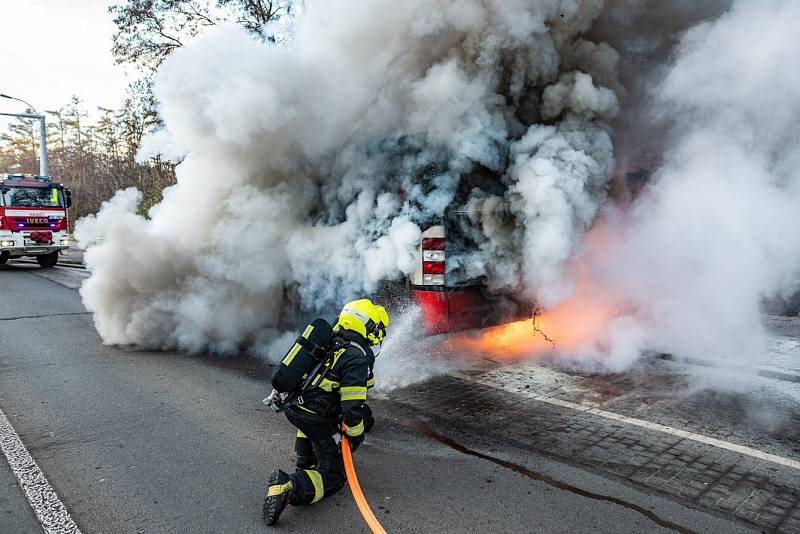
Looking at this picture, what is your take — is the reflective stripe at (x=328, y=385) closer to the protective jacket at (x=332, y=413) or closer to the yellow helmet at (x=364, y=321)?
the protective jacket at (x=332, y=413)

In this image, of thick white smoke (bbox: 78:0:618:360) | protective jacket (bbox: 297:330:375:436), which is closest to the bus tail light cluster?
thick white smoke (bbox: 78:0:618:360)

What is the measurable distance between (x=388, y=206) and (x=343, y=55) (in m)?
1.86

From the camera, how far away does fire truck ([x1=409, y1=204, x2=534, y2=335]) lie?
5.61 meters

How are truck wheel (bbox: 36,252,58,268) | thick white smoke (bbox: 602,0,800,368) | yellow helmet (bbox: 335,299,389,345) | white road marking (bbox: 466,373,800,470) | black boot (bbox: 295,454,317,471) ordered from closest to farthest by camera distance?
yellow helmet (bbox: 335,299,389,345) → black boot (bbox: 295,454,317,471) → white road marking (bbox: 466,373,800,470) → thick white smoke (bbox: 602,0,800,368) → truck wheel (bbox: 36,252,58,268)

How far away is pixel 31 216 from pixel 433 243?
15472 millimetres

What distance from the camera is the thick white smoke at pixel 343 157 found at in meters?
5.64

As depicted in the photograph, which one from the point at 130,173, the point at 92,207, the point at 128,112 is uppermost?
the point at 128,112

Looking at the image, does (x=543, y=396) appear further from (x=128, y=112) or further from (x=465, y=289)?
(x=128, y=112)

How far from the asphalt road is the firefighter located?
130mm

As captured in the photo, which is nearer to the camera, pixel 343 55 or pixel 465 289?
pixel 465 289

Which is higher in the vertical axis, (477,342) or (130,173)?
(130,173)

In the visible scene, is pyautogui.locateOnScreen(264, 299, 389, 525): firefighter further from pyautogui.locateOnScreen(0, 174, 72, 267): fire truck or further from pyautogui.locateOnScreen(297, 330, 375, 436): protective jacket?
pyautogui.locateOnScreen(0, 174, 72, 267): fire truck

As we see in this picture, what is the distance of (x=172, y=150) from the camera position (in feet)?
24.1

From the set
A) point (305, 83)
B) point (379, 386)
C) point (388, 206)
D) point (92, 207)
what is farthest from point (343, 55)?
point (92, 207)
